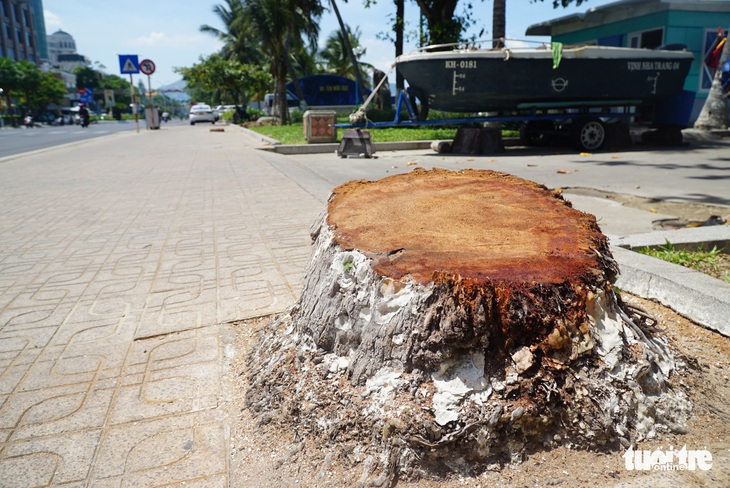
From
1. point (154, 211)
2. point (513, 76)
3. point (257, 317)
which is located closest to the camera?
point (257, 317)

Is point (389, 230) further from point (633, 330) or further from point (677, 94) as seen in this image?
point (677, 94)

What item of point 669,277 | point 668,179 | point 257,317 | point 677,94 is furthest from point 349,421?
point 677,94

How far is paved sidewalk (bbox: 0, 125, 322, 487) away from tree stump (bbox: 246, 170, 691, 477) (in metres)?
0.46

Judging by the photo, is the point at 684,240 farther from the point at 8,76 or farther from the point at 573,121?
the point at 8,76

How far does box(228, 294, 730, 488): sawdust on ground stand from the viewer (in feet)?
5.52

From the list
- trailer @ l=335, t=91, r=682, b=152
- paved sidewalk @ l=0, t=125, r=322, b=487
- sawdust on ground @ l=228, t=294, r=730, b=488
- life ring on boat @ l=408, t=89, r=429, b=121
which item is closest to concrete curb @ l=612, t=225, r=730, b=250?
sawdust on ground @ l=228, t=294, r=730, b=488

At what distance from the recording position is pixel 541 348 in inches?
70.3

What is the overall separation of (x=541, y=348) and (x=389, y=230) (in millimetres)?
794

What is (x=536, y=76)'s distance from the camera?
1113 cm

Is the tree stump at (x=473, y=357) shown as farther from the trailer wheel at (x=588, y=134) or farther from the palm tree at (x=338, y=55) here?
the palm tree at (x=338, y=55)

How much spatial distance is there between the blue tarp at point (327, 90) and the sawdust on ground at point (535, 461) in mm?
31052

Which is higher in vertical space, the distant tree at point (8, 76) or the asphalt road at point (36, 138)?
the distant tree at point (8, 76)

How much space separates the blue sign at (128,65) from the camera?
2148 centimetres

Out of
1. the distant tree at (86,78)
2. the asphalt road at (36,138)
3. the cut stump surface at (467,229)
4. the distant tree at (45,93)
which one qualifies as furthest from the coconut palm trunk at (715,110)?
the distant tree at (86,78)
